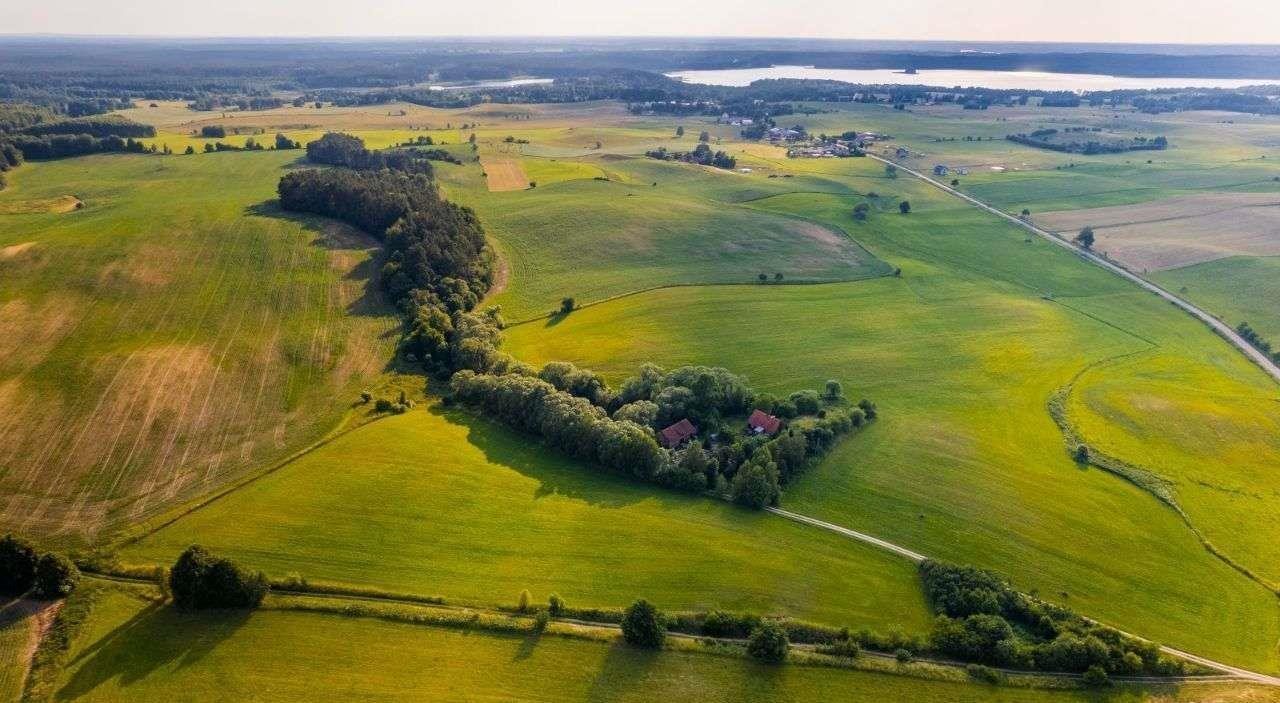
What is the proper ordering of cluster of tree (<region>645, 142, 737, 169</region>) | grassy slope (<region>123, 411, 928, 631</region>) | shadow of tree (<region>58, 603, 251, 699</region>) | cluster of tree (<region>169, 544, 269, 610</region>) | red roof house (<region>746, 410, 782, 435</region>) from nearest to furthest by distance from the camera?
shadow of tree (<region>58, 603, 251, 699</region>) → cluster of tree (<region>169, 544, 269, 610</region>) → grassy slope (<region>123, 411, 928, 631</region>) → red roof house (<region>746, 410, 782, 435</region>) → cluster of tree (<region>645, 142, 737, 169</region>)

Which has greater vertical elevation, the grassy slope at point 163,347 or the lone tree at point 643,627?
the grassy slope at point 163,347

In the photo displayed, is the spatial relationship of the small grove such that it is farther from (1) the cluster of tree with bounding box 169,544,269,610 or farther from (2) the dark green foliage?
(1) the cluster of tree with bounding box 169,544,269,610

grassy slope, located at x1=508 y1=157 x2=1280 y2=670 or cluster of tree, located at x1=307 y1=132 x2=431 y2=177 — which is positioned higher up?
cluster of tree, located at x1=307 y1=132 x2=431 y2=177

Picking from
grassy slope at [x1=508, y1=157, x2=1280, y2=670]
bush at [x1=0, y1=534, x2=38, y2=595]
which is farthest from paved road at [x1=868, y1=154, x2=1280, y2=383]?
bush at [x1=0, y1=534, x2=38, y2=595]

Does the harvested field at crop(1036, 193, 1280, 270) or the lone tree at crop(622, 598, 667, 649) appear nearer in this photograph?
the lone tree at crop(622, 598, 667, 649)

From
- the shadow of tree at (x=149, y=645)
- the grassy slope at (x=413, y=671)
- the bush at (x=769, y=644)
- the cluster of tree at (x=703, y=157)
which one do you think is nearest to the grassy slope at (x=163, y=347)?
the shadow of tree at (x=149, y=645)

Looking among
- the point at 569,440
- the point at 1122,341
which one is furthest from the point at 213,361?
the point at 1122,341

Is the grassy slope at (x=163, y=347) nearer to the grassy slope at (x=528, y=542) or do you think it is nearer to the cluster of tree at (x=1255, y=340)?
the grassy slope at (x=528, y=542)

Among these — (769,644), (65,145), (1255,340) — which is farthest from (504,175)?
(769,644)
